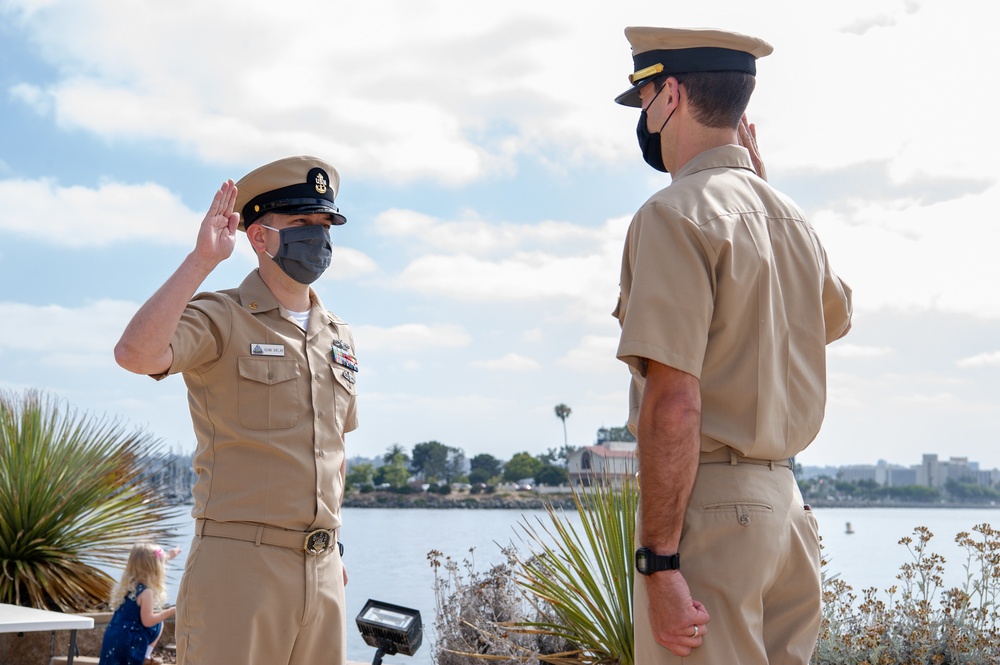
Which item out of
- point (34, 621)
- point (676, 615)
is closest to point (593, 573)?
point (34, 621)

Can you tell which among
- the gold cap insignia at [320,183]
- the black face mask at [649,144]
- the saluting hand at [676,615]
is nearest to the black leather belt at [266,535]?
the gold cap insignia at [320,183]

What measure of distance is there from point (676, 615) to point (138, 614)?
4.49 metres

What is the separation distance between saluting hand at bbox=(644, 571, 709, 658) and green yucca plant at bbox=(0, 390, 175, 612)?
263 inches

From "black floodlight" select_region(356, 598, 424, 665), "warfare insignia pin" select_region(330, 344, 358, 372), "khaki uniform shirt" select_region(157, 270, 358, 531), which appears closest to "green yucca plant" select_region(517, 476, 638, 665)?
"black floodlight" select_region(356, 598, 424, 665)

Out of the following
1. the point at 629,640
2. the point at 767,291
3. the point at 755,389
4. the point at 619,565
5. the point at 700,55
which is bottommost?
the point at 629,640

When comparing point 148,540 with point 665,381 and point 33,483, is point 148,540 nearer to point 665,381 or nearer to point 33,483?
point 33,483

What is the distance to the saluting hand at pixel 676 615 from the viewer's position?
1775mm

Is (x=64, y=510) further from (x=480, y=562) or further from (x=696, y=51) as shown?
(x=696, y=51)

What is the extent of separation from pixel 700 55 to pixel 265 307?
1.41 m

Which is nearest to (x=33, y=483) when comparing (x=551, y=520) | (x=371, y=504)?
(x=551, y=520)

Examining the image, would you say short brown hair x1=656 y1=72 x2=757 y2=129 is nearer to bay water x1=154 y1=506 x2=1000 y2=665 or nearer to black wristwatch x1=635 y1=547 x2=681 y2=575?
black wristwatch x1=635 y1=547 x2=681 y2=575

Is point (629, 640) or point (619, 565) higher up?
point (619, 565)

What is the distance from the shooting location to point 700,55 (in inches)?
82.7

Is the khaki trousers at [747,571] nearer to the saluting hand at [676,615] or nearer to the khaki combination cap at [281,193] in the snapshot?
the saluting hand at [676,615]
